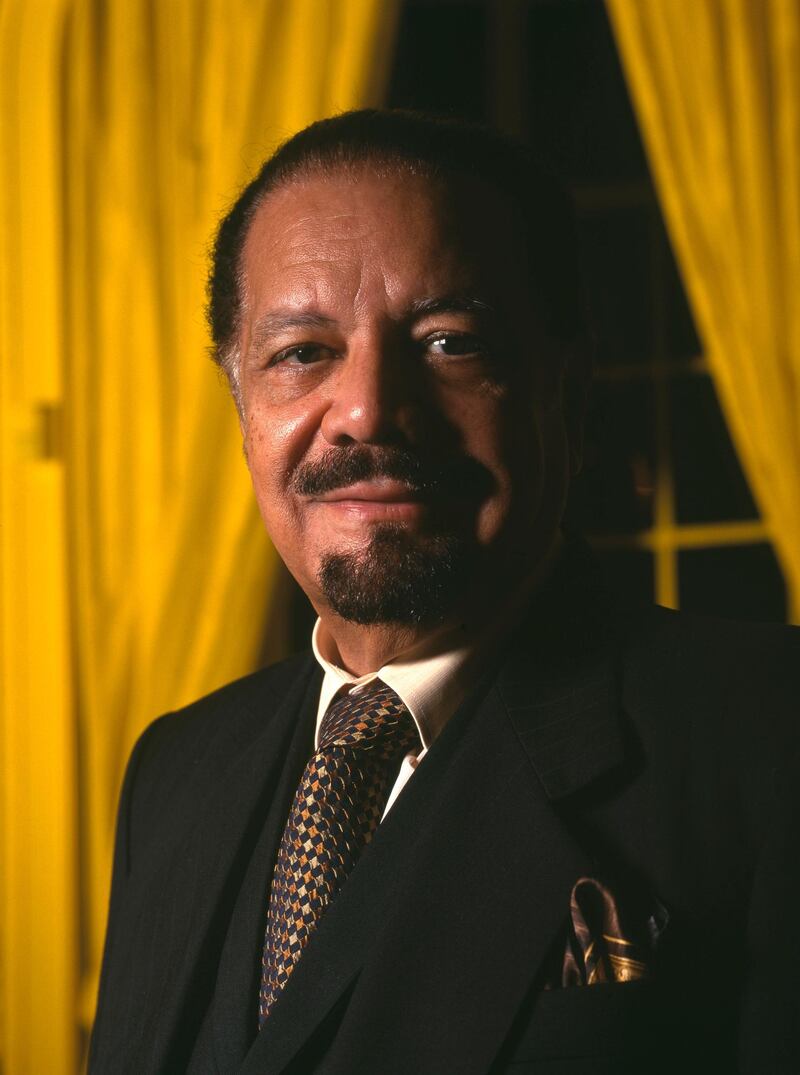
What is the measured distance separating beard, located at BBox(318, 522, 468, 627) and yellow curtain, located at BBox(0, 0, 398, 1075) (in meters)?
1.10

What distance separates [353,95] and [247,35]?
26cm

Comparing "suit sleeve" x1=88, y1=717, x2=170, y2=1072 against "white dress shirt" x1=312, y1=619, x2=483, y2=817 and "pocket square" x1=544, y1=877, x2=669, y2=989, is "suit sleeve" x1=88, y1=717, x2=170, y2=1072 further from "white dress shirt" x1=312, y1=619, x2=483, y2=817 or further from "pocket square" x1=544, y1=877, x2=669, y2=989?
"pocket square" x1=544, y1=877, x2=669, y2=989

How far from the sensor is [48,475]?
238 cm

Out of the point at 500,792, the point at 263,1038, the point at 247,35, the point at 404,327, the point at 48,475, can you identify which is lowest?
the point at 263,1038

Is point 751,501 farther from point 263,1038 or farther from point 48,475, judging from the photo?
point 263,1038

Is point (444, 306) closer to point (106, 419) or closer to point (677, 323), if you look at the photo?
point (106, 419)

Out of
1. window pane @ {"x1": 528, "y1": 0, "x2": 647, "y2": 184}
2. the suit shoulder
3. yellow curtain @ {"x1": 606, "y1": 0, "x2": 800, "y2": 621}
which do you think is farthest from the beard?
window pane @ {"x1": 528, "y1": 0, "x2": 647, "y2": 184}

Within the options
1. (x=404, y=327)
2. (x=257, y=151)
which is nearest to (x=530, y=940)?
(x=404, y=327)

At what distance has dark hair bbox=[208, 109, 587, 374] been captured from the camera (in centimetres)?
137

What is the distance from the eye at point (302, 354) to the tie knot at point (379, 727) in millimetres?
406

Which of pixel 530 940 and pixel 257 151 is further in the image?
pixel 257 151

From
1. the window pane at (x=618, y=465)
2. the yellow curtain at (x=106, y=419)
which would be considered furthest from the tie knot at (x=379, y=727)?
the window pane at (x=618, y=465)

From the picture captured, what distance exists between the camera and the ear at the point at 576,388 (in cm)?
148

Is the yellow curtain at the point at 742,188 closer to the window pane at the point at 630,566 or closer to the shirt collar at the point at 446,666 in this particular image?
the window pane at the point at 630,566
